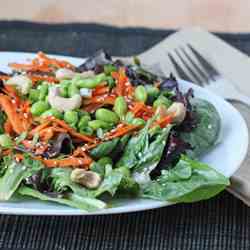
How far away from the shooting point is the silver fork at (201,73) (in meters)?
2.47

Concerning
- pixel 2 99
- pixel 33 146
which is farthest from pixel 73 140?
pixel 2 99

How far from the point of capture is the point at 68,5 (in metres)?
3.51

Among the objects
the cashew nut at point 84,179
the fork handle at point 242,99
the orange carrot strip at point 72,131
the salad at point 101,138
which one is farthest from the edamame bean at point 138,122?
the fork handle at point 242,99

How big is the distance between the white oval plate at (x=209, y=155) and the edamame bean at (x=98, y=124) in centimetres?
24

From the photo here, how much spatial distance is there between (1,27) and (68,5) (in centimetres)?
54

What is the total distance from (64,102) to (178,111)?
0.92ft

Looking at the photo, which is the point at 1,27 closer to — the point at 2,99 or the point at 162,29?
the point at 162,29

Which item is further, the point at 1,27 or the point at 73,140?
the point at 1,27

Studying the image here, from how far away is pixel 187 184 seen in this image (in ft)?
5.99

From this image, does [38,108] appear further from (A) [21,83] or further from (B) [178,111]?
(B) [178,111]

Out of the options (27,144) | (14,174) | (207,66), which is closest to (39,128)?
(27,144)

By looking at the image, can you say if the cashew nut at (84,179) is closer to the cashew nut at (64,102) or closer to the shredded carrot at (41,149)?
the shredded carrot at (41,149)

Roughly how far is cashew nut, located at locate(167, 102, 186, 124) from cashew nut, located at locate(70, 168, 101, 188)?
307 mm

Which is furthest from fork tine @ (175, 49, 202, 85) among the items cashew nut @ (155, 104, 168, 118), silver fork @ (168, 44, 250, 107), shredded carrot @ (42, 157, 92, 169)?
shredded carrot @ (42, 157, 92, 169)
